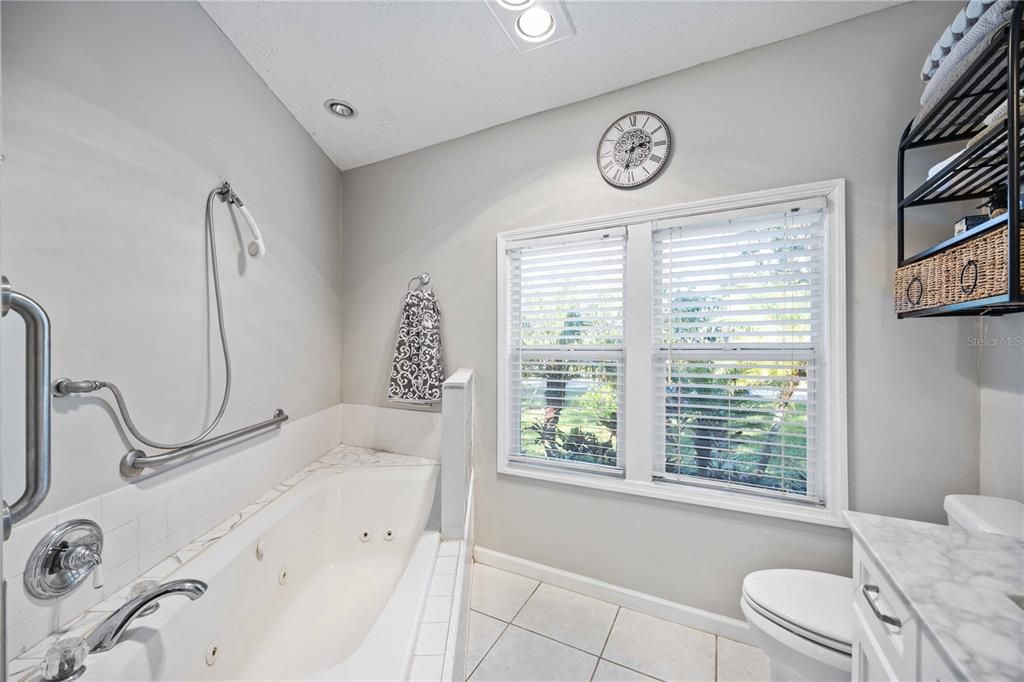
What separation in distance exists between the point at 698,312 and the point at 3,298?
1.95 m

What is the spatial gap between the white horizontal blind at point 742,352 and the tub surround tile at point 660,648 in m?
0.62

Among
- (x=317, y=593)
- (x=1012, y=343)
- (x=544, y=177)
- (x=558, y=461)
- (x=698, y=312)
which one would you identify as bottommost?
(x=317, y=593)

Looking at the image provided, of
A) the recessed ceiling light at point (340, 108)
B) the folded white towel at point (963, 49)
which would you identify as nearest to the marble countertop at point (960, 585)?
the folded white towel at point (963, 49)

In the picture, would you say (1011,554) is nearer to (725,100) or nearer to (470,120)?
(725,100)

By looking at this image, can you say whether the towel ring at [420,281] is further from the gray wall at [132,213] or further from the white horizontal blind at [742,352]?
the white horizontal blind at [742,352]

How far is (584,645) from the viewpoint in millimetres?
1693

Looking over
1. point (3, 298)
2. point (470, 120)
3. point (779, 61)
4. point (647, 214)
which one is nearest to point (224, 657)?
point (3, 298)

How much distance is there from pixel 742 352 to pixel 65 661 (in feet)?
7.25

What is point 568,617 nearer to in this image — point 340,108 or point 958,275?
point 958,275

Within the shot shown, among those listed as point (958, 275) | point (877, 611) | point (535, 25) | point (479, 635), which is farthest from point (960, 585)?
point (535, 25)

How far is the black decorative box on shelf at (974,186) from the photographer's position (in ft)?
3.08

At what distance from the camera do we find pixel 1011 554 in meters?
0.99

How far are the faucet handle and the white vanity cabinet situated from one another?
69.9 inches

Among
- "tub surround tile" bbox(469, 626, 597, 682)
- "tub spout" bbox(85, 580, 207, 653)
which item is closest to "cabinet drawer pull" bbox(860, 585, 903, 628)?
"tub surround tile" bbox(469, 626, 597, 682)
